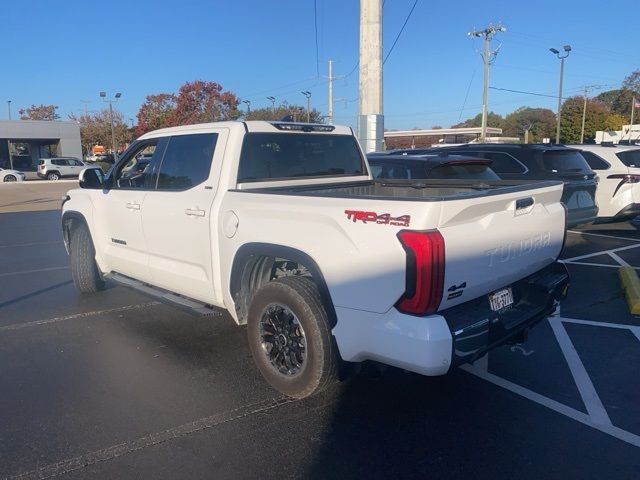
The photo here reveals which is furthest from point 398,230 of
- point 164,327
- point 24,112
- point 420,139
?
point 24,112

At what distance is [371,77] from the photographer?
11.1m

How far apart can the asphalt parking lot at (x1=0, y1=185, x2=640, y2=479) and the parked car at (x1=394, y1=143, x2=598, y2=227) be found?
11.3 ft

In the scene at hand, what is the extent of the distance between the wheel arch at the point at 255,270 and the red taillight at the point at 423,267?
0.69m

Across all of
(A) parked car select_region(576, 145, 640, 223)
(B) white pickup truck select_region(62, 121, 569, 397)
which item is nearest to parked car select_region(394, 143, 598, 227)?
(A) parked car select_region(576, 145, 640, 223)

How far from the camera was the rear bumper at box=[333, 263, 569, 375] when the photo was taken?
302 centimetres

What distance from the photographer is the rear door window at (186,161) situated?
4.65 m

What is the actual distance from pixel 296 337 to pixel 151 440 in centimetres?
113

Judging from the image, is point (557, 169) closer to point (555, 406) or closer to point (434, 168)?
point (434, 168)

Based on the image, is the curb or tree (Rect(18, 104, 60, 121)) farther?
tree (Rect(18, 104, 60, 121))

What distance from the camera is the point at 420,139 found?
87625 mm

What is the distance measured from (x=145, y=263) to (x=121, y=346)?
0.80m

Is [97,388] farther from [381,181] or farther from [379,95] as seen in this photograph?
[379,95]

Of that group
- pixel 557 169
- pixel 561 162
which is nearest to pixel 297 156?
pixel 557 169

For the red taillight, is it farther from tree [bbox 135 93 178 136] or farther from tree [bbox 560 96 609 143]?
tree [bbox 560 96 609 143]
